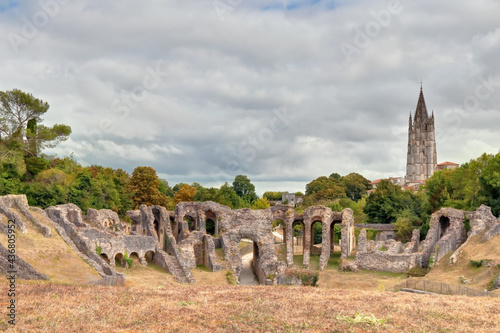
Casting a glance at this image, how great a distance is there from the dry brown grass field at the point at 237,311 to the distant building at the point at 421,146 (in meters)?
143

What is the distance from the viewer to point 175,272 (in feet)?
115

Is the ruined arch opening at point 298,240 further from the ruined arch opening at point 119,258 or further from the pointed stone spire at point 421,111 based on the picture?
the pointed stone spire at point 421,111

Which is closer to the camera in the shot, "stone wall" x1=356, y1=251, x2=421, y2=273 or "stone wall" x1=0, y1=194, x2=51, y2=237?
"stone wall" x1=0, y1=194, x2=51, y2=237

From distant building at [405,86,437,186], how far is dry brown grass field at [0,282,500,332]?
142573mm

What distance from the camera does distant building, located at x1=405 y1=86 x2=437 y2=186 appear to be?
502ft

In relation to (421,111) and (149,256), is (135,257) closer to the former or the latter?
(149,256)

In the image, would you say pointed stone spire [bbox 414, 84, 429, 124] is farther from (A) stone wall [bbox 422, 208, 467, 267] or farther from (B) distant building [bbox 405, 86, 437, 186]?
(A) stone wall [bbox 422, 208, 467, 267]

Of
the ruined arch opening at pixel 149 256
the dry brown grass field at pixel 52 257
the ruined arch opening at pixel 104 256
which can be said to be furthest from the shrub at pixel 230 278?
the dry brown grass field at pixel 52 257

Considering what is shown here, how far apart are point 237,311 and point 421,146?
152m

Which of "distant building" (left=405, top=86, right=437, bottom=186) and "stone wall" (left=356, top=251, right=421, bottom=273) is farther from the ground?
"distant building" (left=405, top=86, right=437, bottom=186)

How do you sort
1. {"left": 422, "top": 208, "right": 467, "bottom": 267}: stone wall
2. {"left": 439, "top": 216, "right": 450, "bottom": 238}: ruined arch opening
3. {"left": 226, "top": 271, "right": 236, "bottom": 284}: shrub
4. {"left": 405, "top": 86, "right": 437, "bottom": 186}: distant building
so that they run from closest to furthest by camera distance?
{"left": 226, "top": 271, "right": 236, "bottom": 284}: shrub < {"left": 422, "top": 208, "right": 467, "bottom": 267}: stone wall < {"left": 439, "top": 216, "right": 450, "bottom": 238}: ruined arch opening < {"left": 405, "top": 86, "right": 437, "bottom": 186}: distant building

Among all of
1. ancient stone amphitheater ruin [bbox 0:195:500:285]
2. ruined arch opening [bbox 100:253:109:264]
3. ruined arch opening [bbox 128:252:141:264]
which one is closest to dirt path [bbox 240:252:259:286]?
ancient stone amphitheater ruin [bbox 0:195:500:285]

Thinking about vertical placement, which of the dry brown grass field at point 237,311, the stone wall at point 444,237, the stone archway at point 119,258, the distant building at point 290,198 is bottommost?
the dry brown grass field at point 237,311

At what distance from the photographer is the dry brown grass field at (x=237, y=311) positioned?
47.1ft
